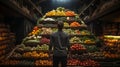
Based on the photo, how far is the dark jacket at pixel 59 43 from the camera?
9617 mm

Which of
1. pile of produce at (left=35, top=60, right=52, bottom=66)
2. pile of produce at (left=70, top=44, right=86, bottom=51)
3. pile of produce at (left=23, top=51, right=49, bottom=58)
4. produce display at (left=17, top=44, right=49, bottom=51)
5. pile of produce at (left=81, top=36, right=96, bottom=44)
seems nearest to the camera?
pile of produce at (left=35, top=60, right=52, bottom=66)

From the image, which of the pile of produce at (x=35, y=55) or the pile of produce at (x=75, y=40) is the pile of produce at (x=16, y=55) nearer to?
the pile of produce at (x=35, y=55)

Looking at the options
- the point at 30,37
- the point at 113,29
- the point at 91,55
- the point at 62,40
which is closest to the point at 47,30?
the point at 30,37

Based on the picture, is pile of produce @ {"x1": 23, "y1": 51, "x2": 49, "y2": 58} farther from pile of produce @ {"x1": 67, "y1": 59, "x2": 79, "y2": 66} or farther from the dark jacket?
the dark jacket

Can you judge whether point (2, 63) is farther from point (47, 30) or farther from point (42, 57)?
point (47, 30)

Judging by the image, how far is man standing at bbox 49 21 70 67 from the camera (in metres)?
9.61

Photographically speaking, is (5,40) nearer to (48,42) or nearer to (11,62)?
(48,42)

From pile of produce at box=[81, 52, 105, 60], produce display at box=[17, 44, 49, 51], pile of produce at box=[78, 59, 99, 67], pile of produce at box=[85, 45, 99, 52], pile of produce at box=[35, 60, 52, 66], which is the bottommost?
pile of produce at box=[78, 59, 99, 67]

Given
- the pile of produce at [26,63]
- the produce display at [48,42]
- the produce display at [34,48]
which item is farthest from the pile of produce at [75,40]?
the pile of produce at [26,63]

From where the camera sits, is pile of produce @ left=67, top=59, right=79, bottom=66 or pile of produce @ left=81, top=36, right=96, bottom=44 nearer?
pile of produce @ left=67, top=59, right=79, bottom=66

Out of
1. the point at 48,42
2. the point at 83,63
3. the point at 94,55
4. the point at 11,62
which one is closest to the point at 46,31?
the point at 48,42

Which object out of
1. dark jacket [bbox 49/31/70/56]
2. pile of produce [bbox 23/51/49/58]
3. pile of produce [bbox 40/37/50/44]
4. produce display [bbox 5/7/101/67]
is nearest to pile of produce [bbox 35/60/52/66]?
produce display [bbox 5/7/101/67]

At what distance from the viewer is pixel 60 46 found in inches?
380

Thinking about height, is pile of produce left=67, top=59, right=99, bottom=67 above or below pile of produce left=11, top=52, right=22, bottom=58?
below
